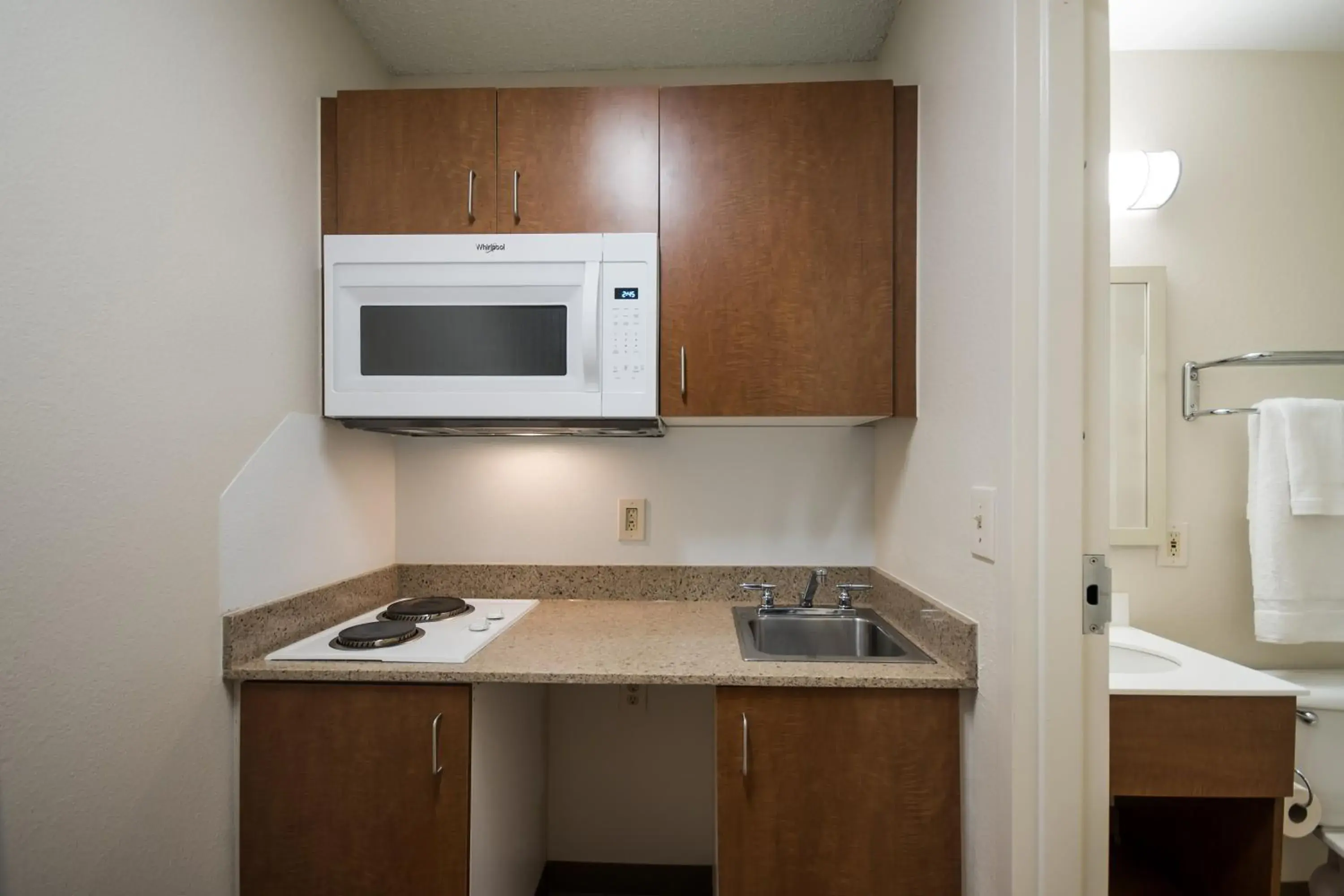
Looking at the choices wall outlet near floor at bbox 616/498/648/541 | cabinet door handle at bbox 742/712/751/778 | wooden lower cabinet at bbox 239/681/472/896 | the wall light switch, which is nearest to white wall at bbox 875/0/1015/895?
the wall light switch

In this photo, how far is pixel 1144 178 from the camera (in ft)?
5.13

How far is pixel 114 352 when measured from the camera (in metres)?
0.93

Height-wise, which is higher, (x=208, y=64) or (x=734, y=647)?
(x=208, y=64)

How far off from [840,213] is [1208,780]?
1.40 meters

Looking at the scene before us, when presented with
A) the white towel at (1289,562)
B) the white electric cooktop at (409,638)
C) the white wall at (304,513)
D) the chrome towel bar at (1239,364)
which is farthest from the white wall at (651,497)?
the white towel at (1289,562)

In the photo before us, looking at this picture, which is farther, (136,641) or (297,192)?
(297,192)

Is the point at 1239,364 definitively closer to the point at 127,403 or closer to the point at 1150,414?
the point at 1150,414

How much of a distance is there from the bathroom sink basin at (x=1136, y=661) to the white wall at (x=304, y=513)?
198cm

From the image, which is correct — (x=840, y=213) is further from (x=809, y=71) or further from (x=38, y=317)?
(x=38, y=317)

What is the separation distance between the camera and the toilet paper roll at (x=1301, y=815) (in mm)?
1232

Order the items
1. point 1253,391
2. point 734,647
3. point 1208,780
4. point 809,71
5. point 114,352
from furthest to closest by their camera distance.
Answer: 1. point 809,71
2. point 1253,391
3. point 734,647
4. point 1208,780
5. point 114,352

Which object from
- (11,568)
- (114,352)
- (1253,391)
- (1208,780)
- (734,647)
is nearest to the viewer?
(11,568)

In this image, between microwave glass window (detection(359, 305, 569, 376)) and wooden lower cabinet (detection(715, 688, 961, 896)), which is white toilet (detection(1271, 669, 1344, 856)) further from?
microwave glass window (detection(359, 305, 569, 376))

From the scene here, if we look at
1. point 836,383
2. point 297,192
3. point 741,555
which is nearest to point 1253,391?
point 836,383
